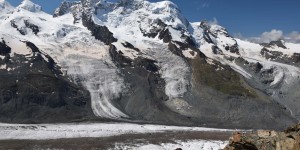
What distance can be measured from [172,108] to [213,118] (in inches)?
834

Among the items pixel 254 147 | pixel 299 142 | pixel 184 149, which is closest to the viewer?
pixel 299 142

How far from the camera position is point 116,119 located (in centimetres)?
17088

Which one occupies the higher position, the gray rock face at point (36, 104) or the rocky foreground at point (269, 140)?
the gray rock face at point (36, 104)

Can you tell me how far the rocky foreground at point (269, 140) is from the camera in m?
26.2

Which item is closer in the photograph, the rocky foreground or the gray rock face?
the rocky foreground

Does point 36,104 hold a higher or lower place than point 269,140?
higher

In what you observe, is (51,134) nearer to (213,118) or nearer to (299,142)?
(299,142)

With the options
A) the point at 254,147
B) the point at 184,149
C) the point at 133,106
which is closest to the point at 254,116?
the point at 133,106

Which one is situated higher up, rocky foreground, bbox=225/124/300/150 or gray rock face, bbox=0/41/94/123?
gray rock face, bbox=0/41/94/123

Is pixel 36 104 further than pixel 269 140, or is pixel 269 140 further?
pixel 36 104

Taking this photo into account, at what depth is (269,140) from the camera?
1067 inches

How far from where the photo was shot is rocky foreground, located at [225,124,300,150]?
26203mm

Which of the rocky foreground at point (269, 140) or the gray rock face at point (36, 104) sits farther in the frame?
the gray rock face at point (36, 104)

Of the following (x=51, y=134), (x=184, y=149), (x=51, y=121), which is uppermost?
(x=51, y=121)
